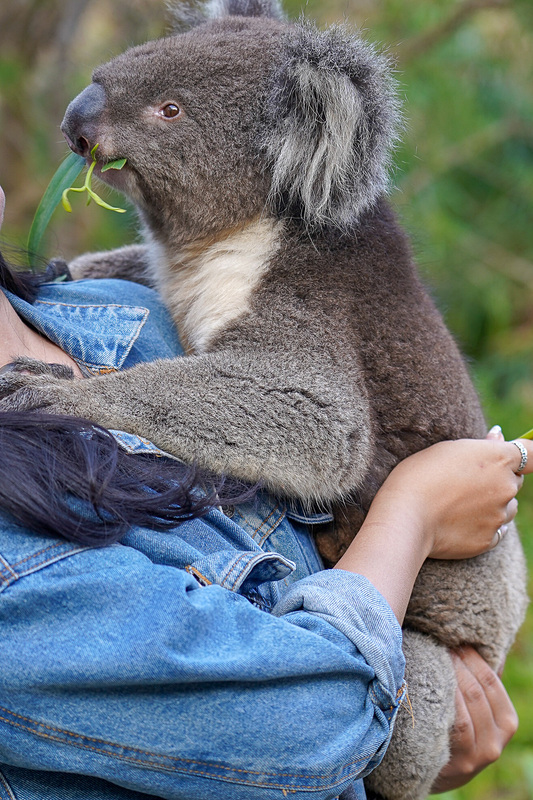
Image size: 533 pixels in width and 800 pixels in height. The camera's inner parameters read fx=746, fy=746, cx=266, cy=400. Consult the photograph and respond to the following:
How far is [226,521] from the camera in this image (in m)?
1.17

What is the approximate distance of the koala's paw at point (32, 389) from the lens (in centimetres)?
126

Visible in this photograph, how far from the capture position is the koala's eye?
165 centimetres

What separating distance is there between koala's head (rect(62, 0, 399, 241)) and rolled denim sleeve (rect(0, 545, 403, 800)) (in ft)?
3.12

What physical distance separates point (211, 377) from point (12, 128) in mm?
2931

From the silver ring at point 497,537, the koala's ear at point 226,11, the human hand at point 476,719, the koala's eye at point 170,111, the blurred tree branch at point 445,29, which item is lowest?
the human hand at point 476,719

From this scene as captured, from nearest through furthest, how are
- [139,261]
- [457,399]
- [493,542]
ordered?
1. [493,542]
2. [457,399]
3. [139,261]

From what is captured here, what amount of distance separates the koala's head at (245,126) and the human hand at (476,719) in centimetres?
99

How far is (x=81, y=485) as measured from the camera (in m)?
0.97

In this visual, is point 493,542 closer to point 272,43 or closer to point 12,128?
point 272,43

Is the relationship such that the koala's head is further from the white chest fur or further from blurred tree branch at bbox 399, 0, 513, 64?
blurred tree branch at bbox 399, 0, 513, 64

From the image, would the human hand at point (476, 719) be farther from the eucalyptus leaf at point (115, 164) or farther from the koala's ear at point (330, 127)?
the eucalyptus leaf at point (115, 164)

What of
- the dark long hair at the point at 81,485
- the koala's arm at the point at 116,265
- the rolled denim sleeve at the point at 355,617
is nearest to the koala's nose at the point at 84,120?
the koala's arm at the point at 116,265

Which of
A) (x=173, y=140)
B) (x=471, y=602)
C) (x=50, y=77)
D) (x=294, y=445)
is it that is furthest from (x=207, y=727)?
(x=50, y=77)

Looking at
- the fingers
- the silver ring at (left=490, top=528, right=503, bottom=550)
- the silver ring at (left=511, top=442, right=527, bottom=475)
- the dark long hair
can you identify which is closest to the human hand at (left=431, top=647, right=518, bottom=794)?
the fingers
